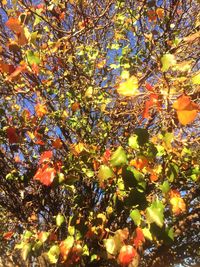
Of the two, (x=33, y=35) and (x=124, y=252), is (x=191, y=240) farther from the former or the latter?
(x=33, y=35)

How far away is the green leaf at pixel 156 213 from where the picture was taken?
2.71m

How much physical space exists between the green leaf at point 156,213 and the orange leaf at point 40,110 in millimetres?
2197

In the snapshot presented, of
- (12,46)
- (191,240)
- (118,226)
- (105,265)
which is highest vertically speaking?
(191,240)

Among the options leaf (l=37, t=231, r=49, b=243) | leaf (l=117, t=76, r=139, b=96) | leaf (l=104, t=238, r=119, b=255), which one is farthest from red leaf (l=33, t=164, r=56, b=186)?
leaf (l=117, t=76, r=139, b=96)

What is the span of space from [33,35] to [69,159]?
144cm

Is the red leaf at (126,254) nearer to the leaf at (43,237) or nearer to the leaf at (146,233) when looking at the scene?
the leaf at (146,233)

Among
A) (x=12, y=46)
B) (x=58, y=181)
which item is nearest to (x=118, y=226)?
(x=58, y=181)

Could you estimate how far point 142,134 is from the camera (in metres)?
2.77

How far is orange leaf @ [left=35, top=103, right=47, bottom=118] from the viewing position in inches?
178

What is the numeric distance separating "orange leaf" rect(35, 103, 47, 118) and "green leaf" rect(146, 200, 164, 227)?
220cm

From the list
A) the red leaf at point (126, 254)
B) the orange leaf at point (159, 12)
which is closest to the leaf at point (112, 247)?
the red leaf at point (126, 254)

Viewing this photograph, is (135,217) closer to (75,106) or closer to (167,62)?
(167,62)

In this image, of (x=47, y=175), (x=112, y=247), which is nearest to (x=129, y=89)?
(x=112, y=247)

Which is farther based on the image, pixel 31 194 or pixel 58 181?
pixel 31 194
